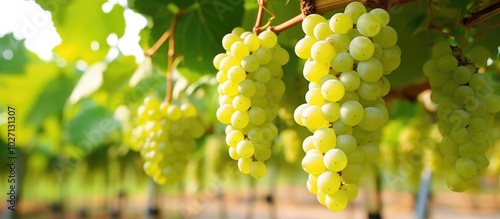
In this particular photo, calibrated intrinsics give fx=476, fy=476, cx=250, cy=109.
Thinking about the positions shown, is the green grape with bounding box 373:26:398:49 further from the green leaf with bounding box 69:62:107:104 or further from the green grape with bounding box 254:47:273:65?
the green leaf with bounding box 69:62:107:104

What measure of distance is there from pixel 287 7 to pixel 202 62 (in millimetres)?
230

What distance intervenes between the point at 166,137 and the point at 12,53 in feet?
7.11

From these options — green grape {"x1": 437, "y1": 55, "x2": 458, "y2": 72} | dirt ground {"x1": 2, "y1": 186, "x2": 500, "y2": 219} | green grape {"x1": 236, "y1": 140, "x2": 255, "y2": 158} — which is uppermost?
green grape {"x1": 236, "y1": 140, "x2": 255, "y2": 158}

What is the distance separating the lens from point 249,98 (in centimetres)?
54

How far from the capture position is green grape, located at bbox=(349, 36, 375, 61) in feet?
1.44

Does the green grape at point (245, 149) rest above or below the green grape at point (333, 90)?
below

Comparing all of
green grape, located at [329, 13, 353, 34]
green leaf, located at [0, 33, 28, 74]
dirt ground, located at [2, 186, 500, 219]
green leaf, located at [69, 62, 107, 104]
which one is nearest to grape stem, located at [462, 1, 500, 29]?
green grape, located at [329, 13, 353, 34]

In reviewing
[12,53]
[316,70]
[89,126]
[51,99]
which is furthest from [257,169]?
[12,53]

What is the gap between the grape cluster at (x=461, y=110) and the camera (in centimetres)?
54

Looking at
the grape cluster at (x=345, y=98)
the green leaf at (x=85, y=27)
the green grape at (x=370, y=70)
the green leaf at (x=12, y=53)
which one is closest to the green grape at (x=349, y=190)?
the grape cluster at (x=345, y=98)

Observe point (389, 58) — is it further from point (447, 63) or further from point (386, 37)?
point (447, 63)

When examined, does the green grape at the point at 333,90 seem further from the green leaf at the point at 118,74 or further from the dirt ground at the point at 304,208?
the dirt ground at the point at 304,208

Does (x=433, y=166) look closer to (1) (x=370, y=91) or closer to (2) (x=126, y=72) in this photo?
(2) (x=126, y=72)

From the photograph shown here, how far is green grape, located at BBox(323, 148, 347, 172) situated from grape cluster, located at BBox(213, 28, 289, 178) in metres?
0.11
